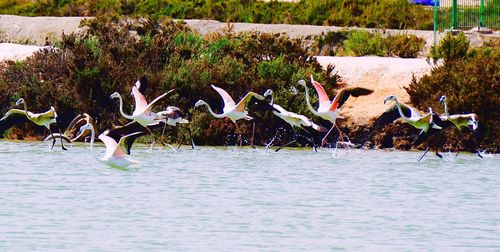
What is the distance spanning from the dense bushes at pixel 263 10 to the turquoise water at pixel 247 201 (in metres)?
13.9

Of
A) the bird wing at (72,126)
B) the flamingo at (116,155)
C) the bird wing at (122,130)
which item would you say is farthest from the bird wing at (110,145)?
the bird wing at (72,126)

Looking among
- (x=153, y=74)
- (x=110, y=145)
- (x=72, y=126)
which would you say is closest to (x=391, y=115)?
(x=153, y=74)

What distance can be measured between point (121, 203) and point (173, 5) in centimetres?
2447

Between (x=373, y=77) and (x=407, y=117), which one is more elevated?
(x=373, y=77)

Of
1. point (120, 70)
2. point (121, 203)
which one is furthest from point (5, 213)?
point (120, 70)

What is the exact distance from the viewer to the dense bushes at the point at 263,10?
129ft

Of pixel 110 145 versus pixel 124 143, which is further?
pixel 124 143

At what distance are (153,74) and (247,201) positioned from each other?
834 cm

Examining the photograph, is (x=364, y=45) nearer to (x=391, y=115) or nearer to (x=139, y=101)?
(x=391, y=115)

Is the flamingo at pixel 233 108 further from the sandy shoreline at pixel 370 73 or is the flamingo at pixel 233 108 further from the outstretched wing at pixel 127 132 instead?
the sandy shoreline at pixel 370 73

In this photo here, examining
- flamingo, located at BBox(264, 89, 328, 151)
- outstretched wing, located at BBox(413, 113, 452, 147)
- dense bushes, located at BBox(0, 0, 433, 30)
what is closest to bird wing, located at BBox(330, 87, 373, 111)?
flamingo, located at BBox(264, 89, 328, 151)

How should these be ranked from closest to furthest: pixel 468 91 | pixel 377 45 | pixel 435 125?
pixel 435 125 < pixel 468 91 < pixel 377 45

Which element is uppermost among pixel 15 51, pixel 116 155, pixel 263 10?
pixel 263 10

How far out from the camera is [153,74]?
27359mm
